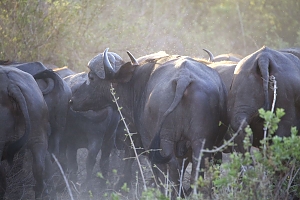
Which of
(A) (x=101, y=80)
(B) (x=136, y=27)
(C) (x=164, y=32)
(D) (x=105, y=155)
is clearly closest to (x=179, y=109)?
(A) (x=101, y=80)

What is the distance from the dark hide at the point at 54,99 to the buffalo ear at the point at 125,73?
3.53ft

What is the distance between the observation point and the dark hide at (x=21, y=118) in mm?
6926

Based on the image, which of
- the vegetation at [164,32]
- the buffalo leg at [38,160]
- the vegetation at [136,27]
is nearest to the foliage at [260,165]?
the vegetation at [164,32]

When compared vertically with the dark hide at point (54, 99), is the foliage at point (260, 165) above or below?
above

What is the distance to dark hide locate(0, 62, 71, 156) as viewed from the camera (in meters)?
8.87

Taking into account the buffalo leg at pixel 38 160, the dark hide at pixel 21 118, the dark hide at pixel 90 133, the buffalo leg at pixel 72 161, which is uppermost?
the dark hide at pixel 21 118

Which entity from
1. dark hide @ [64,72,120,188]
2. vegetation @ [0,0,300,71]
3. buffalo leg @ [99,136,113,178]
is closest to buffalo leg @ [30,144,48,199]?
dark hide @ [64,72,120,188]

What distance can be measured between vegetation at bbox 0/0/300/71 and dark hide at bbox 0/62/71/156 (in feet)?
17.2

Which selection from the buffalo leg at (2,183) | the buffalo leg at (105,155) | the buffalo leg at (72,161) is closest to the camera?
the buffalo leg at (2,183)

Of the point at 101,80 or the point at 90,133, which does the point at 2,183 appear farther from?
the point at 90,133

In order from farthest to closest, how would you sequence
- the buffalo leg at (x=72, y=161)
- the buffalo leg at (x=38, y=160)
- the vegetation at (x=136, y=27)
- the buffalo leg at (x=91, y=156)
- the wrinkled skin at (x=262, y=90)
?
the vegetation at (x=136, y=27) < the buffalo leg at (x=72, y=161) < the buffalo leg at (x=91, y=156) < the buffalo leg at (x=38, y=160) < the wrinkled skin at (x=262, y=90)

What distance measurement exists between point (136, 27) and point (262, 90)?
11.5m

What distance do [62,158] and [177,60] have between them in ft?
11.8

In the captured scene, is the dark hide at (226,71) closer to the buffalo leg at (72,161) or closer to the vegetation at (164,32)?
the vegetation at (164,32)
